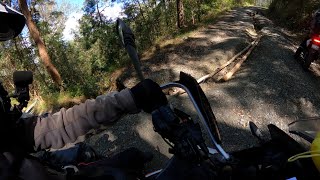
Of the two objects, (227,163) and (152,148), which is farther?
(152,148)

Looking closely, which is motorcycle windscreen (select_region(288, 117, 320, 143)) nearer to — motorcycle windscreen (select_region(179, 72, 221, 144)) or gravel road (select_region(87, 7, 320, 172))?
motorcycle windscreen (select_region(179, 72, 221, 144))

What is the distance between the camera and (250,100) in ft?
21.3

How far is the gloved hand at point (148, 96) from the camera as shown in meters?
1.96

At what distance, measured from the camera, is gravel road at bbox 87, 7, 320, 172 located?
5.52 meters

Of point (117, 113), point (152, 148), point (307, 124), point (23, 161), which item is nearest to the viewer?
point (23, 161)

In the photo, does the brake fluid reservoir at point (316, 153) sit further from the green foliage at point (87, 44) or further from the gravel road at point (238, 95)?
the green foliage at point (87, 44)

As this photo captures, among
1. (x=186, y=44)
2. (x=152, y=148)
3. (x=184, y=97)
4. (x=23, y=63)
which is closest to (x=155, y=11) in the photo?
(x=23, y=63)

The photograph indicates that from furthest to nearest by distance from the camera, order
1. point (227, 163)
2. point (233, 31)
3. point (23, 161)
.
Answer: point (233, 31), point (227, 163), point (23, 161)

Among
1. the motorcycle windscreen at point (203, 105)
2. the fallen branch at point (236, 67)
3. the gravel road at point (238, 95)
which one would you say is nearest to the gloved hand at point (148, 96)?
the motorcycle windscreen at point (203, 105)

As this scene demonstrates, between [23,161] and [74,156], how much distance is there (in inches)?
74.6

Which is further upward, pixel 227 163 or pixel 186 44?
pixel 227 163

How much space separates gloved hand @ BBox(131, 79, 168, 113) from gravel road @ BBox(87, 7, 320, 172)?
8.82ft

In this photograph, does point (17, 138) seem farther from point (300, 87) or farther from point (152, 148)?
point (300, 87)

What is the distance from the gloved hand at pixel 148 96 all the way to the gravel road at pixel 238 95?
106 inches
